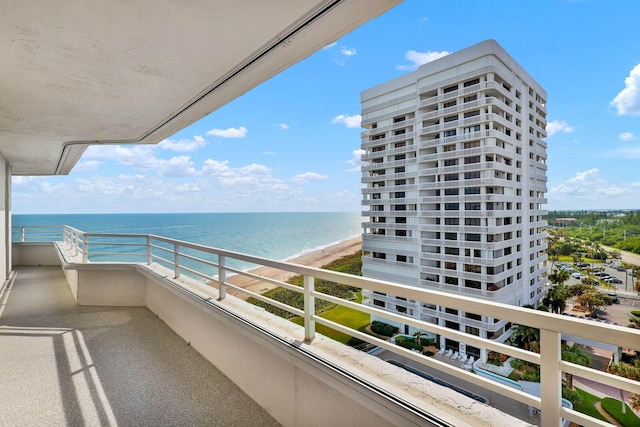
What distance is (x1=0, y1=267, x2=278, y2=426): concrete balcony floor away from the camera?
1.99 meters

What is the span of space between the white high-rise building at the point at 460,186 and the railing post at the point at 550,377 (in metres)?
4.95

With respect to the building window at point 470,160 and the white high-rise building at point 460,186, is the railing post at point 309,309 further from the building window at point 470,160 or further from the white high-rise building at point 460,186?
the building window at point 470,160

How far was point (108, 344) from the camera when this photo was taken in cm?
312

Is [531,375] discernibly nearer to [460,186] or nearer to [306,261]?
[460,186]

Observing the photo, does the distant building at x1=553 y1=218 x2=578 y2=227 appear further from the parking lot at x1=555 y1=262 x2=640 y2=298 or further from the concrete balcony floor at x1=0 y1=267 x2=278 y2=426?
Answer: the concrete balcony floor at x1=0 y1=267 x2=278 y2=426

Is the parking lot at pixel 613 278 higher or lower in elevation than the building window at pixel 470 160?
lower

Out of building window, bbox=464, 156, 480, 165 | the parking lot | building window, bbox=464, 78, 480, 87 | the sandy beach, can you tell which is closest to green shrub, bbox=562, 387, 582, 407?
the parking lot

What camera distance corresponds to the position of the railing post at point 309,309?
5.99ft

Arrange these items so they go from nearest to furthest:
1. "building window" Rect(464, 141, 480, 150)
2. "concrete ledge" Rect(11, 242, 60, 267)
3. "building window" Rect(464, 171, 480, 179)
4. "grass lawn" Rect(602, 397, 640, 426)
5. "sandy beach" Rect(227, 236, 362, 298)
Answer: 1. "grass lawn" Rect(602, 397, 640, 426)
2. "building window" Rect(464, 171, 480, 179)
3. "building window" Rect(464, 141, 480, 150)
4. "concrete ledge" Rect(11, 242, 60, 267)
5. "sandy beach" Rect(227, 236, 362, 298)

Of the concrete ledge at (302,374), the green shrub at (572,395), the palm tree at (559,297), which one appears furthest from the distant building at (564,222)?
the concrete ledge at (302,374)

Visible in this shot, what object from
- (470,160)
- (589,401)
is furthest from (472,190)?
(589,401)

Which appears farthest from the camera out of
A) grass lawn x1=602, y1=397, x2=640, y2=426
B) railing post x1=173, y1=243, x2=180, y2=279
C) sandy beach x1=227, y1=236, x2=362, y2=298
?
sandy beach x1=227, y1=236, x2=362, y2=298

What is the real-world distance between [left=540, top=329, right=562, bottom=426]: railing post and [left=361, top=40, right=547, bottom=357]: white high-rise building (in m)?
4.95

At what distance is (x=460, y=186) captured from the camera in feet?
21.7
